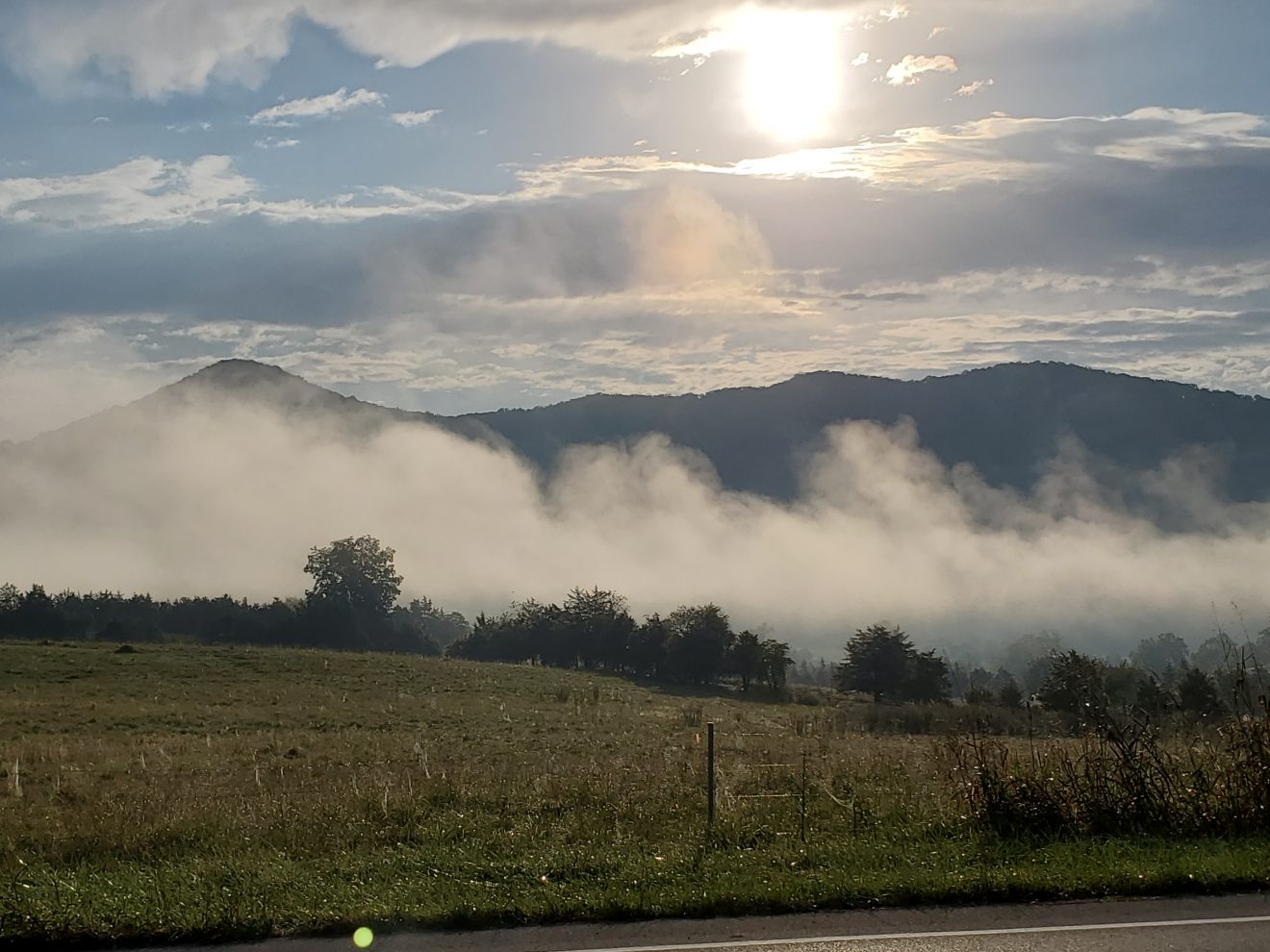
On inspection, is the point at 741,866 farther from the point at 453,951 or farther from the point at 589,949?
the point at 453,951

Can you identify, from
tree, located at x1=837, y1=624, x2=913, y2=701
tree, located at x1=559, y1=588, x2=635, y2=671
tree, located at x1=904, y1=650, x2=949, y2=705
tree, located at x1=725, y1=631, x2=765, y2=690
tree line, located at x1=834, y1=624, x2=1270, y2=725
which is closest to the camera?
tree line, located at x1=834, y1=624, x2=1270, y2=725

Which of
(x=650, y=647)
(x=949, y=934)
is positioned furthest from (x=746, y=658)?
(x=949, y=934)

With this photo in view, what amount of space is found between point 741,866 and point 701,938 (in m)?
1.99

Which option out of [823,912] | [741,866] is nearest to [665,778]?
[741,866]

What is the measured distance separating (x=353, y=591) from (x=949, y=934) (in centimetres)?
12990

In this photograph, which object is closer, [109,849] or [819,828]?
[109,849]

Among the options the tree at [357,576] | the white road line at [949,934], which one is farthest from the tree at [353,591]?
the white road line at [949,934]

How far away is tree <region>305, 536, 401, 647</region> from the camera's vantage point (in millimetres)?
117938

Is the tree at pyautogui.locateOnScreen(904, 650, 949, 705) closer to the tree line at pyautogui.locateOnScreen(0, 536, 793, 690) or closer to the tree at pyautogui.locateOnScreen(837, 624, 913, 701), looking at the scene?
the tree at pyautogui.locateOnScreen(837, 624, 913, 701)

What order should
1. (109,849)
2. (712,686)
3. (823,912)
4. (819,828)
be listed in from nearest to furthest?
(823,912) < (109,849) < (819,828) < (712,686)

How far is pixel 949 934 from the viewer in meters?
9.55

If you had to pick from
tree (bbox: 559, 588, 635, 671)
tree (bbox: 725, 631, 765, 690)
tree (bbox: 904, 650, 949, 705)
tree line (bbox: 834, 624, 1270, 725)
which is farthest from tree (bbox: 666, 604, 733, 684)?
tree (bbox: 904, 650, 949, 705)

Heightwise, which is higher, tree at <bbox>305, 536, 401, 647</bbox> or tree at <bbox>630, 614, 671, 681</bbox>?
tree at <bbox>305, 536, 401, 647</bbox>

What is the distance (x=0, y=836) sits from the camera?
13133 mm
